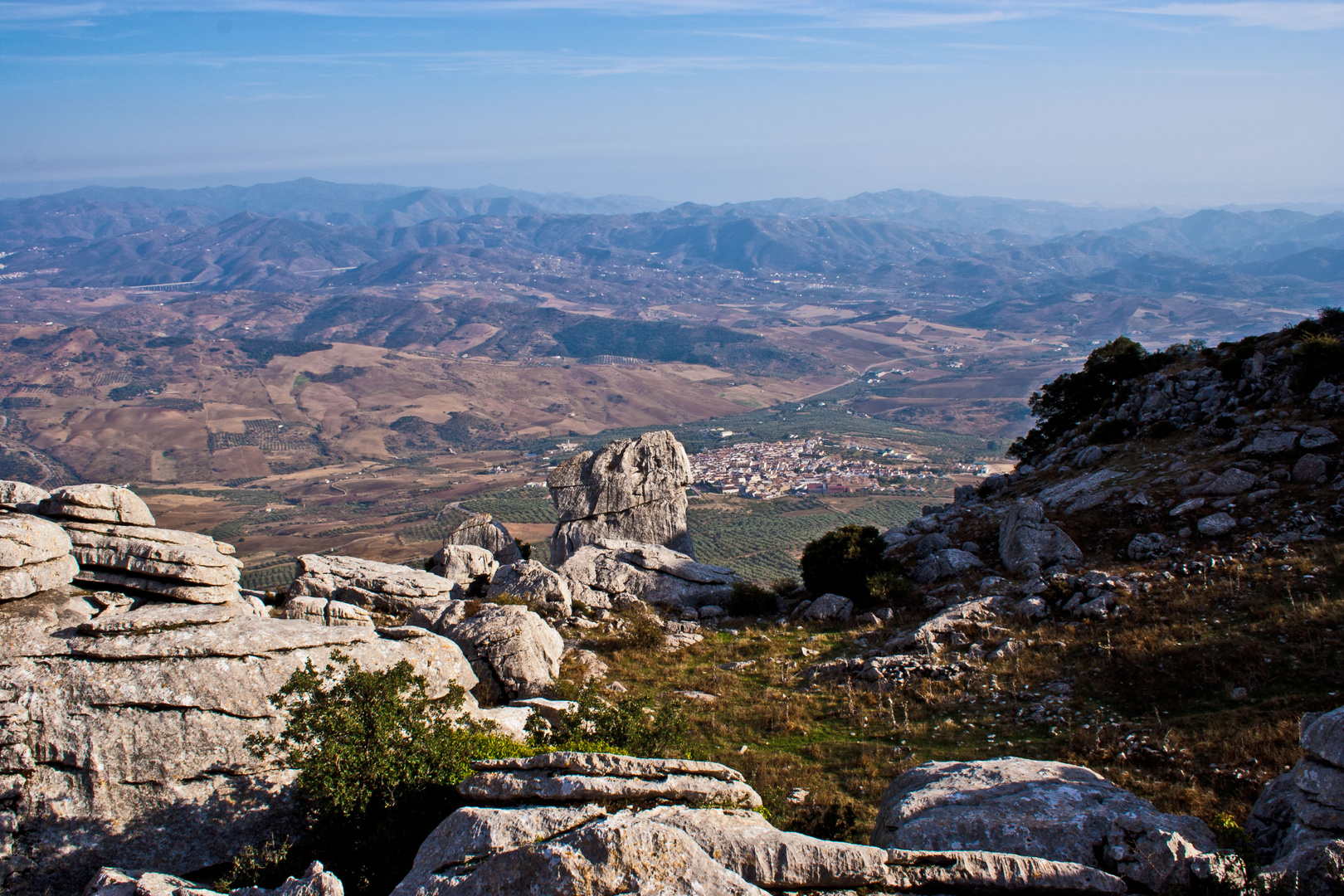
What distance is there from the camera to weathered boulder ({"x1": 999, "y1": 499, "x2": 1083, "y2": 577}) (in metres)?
25.2

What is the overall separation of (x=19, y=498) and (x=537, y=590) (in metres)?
15.6

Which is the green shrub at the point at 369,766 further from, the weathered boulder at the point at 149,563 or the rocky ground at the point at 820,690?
the weathered boulder at the point at 149,563

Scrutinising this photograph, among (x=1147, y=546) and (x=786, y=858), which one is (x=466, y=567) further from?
(x=786, y=858)

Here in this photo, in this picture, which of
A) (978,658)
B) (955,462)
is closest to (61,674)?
(978,658)

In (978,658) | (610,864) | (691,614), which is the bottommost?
(691,614)

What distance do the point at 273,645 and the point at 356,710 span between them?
3.06 m

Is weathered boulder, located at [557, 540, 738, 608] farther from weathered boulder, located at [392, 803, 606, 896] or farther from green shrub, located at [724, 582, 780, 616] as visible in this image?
weathered boulder, located at [392, 803, 606, 896]

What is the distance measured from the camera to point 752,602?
30.6 metres

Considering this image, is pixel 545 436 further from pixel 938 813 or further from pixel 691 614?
pixel 938 813

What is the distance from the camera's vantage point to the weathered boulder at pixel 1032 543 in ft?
82.5

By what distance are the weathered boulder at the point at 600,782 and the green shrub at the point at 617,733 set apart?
2136mm

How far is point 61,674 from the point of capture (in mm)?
12492

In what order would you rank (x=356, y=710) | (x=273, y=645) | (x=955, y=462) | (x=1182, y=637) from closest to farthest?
(x=356, y=710) → (x=273, y=645) → (x=1182, y=637) → (x=955, y=462)

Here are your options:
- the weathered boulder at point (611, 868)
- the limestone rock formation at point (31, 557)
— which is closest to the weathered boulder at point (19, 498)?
the limestone rock formation at point (31, 557)
